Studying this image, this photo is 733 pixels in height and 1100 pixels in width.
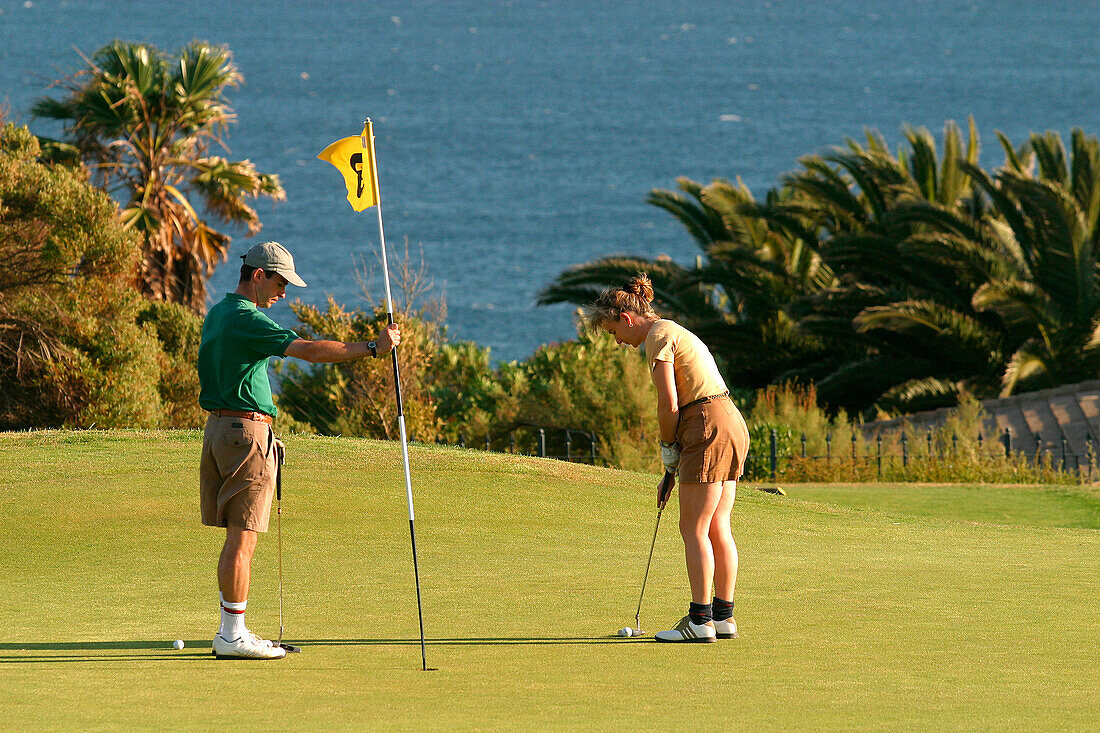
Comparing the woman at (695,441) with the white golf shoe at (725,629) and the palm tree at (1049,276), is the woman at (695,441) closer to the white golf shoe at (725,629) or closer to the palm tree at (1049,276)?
the white golf shoe at (725,629)

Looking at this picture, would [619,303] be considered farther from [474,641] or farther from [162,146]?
[162,146]

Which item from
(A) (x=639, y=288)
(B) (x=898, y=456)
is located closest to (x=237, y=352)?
(A) (x=639, y=288)

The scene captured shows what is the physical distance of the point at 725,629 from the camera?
23.9 feet

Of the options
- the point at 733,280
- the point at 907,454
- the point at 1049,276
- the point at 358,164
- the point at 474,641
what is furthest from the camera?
the point at 733,280

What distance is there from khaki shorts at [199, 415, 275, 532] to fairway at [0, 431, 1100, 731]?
2.35ft

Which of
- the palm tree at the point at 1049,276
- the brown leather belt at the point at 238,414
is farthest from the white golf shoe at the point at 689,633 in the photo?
the palm tree at the point at 1049,276

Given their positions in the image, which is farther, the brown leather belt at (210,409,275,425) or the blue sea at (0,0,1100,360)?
the blue sea at (0,0,1100,360)

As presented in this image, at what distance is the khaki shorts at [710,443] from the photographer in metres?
7.32

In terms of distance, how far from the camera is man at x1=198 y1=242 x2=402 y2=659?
6.90 meters

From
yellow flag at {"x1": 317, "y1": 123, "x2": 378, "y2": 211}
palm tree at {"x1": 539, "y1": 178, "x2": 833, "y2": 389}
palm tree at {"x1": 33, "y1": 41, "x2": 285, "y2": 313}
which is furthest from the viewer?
palm tree at {"x1": 539, "y1": 178, "x2": 833, "y2": 389}

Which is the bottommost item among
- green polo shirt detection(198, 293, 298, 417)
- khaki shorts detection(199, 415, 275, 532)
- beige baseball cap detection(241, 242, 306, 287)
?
khaki shorts detection(199, 415, 275, 532)

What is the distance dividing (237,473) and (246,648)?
2.82 ft

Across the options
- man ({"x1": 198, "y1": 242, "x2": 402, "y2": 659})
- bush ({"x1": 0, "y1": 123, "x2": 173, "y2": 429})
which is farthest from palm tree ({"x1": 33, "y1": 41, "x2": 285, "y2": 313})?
man ({"x1": 198, "y1": 242, "x2": 402, "y2": 659})

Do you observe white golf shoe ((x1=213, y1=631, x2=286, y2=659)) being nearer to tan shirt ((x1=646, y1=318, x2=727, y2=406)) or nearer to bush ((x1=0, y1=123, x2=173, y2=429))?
tan shirt ((x1=646, y1=318, x2=727, y2=406))
